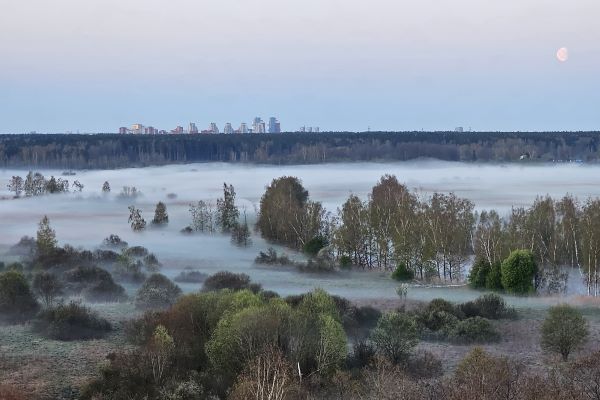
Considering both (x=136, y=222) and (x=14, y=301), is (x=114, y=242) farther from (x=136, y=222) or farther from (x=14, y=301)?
(x=14, y=301)

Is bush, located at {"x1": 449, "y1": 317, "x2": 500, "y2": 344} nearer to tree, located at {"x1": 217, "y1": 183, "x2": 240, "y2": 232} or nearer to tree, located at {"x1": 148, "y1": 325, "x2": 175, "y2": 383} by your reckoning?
tree, located at {"x1": 148, "y1": 325, "x2": 175, "y2": 383}

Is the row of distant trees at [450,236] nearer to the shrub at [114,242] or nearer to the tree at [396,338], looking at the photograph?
the shrub at [114,242]

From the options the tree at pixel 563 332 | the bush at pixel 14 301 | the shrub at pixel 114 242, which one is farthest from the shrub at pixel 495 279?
the shrub at pixel 114 242

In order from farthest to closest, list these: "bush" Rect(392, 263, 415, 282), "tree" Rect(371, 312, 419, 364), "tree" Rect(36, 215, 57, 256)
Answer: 1. "tree" Rect(36, 215, 57, 256)
2. "bush" Rect(392, 263, 415, 282)
3. "tree" Rect(371, 312, 419, 364)

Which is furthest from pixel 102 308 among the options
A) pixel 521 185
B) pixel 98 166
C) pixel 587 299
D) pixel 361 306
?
pixel 98 166

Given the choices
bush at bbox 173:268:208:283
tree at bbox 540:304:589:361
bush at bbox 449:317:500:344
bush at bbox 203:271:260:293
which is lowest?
bush at bbox 173:268:208:283

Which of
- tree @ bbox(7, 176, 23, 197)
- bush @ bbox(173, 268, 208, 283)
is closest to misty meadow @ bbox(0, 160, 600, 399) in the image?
bush @ bbox(173, 268, 208, 283)

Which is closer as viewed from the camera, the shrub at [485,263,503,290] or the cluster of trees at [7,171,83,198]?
the shrub at [485,263,503,290]
